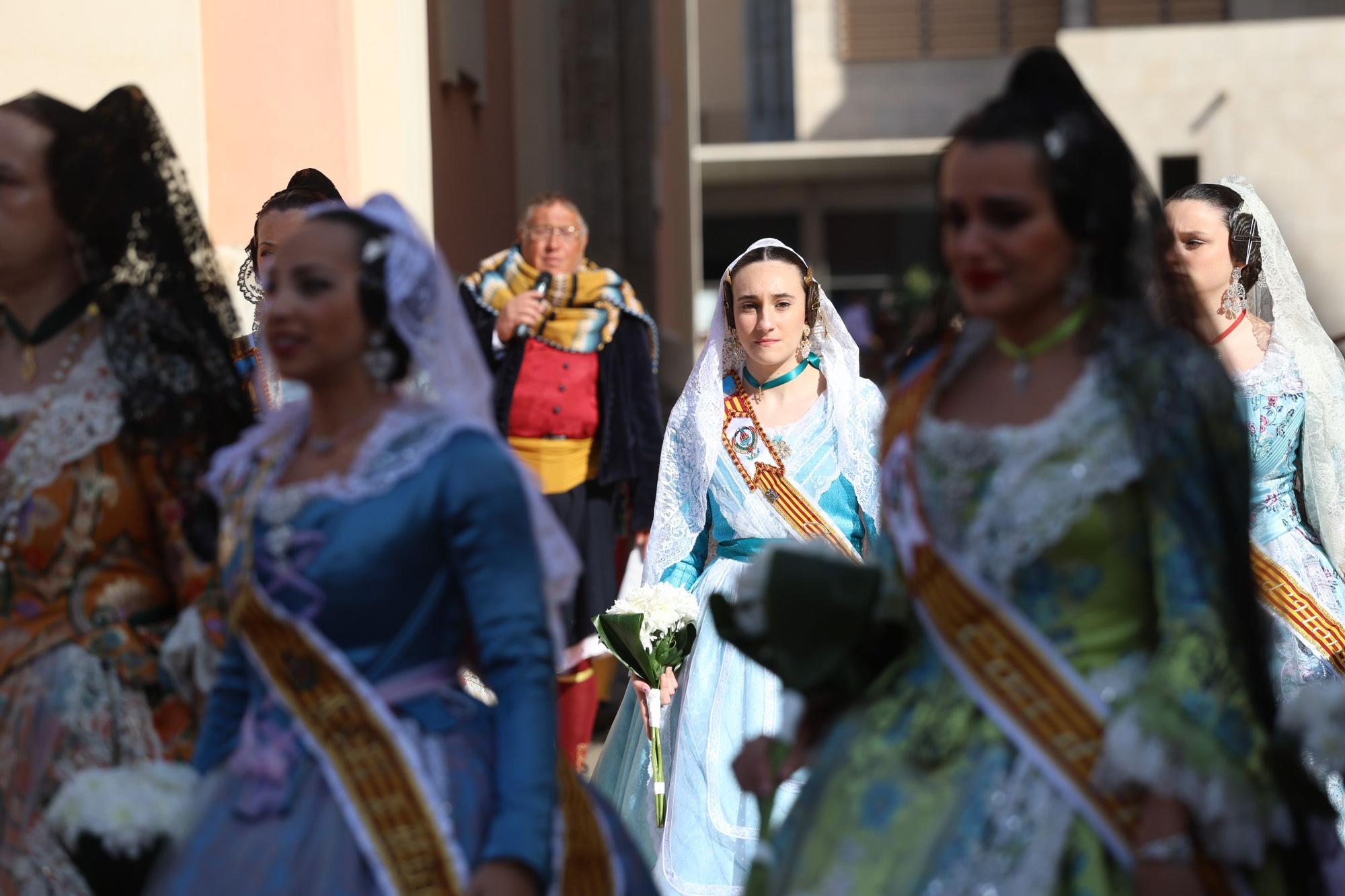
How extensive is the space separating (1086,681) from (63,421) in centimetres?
169

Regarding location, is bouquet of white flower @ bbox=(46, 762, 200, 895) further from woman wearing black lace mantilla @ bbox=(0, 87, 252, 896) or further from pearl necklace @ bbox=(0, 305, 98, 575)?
pearl necklace @ bbox=(0, 305, 98, 575)

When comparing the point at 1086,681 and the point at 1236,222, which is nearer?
the point at 1086,681

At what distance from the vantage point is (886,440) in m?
2.80

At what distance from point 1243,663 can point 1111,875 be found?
1.13 feet

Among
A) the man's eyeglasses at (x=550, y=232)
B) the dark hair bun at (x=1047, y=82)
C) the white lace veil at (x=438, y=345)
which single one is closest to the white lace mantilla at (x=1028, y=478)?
the dark hair bun at (x=1047, y=82)

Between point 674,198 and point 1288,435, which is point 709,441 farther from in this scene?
point 674,198

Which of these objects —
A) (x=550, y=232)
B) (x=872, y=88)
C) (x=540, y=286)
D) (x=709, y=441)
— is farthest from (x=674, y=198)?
(x=709, y=441)

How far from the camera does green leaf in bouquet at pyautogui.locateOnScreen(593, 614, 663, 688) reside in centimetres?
479

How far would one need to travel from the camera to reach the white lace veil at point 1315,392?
4.96 m

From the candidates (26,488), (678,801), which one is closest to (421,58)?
(678,801)

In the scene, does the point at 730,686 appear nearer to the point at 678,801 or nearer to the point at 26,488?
the point at 678,801

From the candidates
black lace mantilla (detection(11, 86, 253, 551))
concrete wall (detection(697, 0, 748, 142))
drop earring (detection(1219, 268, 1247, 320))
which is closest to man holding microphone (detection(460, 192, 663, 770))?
drop earring (detection(1219, 268, 1247, 320))

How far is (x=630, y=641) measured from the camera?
481 centimetres

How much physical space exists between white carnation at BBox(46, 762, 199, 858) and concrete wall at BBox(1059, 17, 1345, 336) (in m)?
20.2
